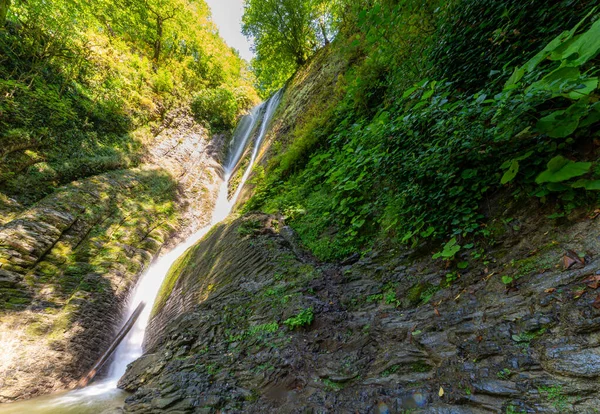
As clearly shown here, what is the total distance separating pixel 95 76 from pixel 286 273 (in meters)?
11.2

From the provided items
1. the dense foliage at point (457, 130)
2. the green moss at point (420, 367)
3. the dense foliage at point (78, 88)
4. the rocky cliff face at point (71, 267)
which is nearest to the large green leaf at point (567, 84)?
the dense foliage at point (457, 130)

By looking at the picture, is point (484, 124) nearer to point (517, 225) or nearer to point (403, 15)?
point (517, 225)

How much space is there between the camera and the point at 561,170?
154cm

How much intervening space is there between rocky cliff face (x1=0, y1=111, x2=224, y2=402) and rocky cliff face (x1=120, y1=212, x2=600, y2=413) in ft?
8.18

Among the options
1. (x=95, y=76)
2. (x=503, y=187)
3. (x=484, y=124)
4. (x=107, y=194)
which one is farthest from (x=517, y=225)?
(x=95, y=76)

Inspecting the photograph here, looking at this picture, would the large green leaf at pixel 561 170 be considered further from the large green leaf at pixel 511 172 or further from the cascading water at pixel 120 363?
the cascading water at pixel 120 363

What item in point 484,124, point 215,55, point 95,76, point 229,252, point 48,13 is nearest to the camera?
point 484,124

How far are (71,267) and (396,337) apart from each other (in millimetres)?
7723

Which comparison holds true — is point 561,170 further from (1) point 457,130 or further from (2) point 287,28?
(2) point 287,28

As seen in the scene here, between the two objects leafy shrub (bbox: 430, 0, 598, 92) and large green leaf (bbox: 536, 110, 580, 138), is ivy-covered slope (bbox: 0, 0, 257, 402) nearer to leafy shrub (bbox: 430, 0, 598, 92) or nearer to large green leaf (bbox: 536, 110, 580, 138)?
leafy shrub (bbox: 430, 0, 598, 92)

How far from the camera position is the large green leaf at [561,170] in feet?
4.71

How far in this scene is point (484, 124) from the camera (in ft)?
6.66

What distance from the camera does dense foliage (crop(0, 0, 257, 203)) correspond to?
6840 millimetres

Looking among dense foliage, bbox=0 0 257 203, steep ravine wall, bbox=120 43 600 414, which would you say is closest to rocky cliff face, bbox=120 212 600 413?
steep ravine wall, bbox=120 43 600 414
